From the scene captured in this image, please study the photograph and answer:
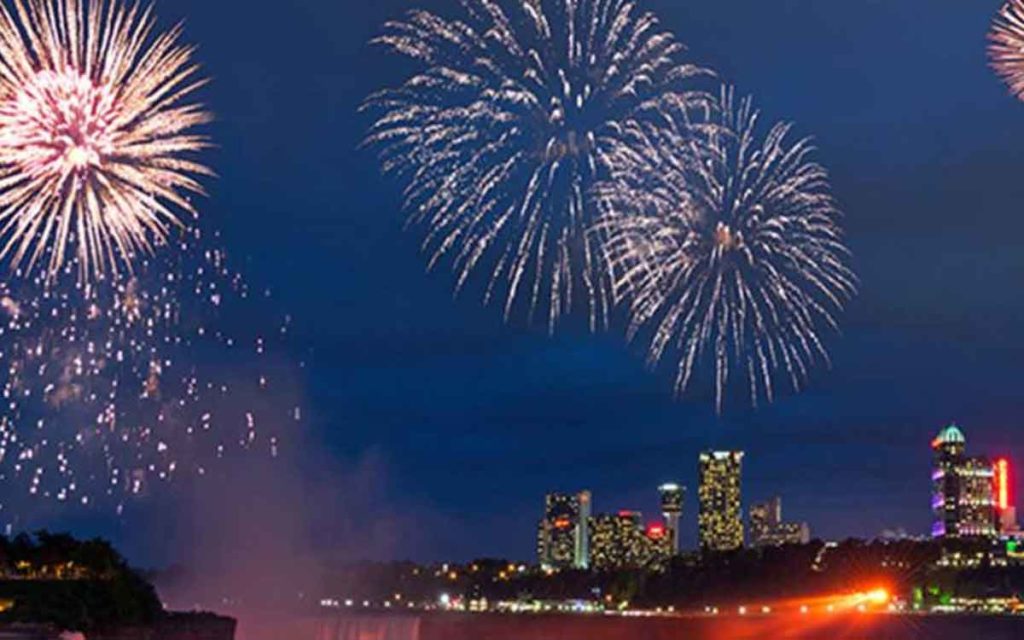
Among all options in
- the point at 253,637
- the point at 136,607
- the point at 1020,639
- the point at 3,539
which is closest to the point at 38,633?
the point at 136,607

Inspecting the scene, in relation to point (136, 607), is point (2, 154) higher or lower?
higher

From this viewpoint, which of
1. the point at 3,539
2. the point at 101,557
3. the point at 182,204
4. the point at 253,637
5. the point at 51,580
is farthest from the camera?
the point at 253,637

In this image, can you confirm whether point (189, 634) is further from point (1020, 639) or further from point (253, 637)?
point (1020, 639)

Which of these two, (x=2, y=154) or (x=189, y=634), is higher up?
(x=2, y=154)

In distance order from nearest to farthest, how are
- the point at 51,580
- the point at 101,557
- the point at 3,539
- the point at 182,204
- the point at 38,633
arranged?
the point at 182,204
the point at 38,633
the point at 51,580
the point at 101,557
the point at 3,539

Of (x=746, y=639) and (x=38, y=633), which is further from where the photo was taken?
(x=746, y=639)

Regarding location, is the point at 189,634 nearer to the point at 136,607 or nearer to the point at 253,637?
the point at 136,607

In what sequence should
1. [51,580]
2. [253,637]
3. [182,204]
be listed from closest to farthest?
1. [182,204]
2. [51,580]
3. [253,637]

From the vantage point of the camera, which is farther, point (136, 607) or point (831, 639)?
point (831, 639)

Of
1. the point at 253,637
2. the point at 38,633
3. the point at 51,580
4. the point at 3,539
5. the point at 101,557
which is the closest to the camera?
the point at 38,633

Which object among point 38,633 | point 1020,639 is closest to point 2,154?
point 38,633
